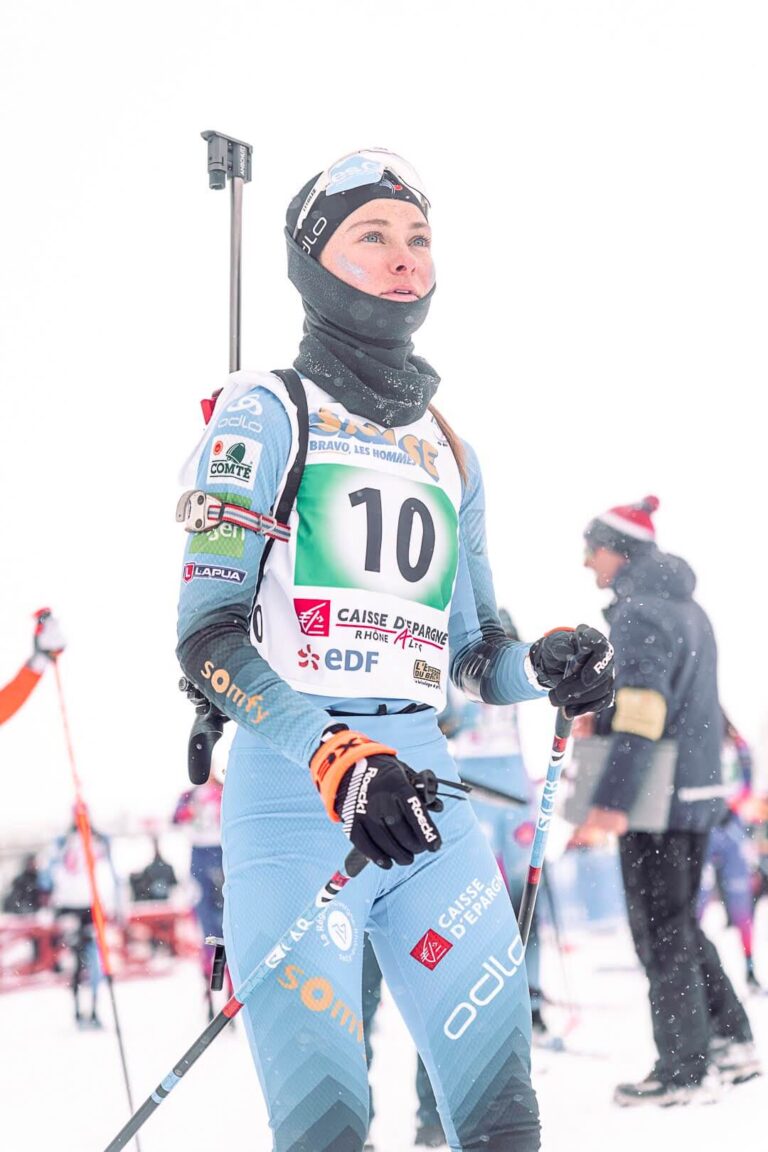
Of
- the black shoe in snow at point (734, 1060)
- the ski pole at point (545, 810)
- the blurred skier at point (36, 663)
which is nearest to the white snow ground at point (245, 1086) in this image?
the black shoe in snow at point (734, 1060)

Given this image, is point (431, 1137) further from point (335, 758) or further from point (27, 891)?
point (27, 891)

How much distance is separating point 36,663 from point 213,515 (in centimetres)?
238

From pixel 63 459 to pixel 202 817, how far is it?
8212 millimetres

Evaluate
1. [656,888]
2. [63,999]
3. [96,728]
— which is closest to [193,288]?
[96,728]

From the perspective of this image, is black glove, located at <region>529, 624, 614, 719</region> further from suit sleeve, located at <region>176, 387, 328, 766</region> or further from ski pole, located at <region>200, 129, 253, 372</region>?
ski pole, located at <region>200, 129, 253, 372</region>

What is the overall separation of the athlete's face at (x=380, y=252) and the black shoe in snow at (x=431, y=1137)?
2616mm

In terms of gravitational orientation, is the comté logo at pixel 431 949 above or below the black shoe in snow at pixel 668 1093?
above

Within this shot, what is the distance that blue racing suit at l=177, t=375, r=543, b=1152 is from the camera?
67.4 inches

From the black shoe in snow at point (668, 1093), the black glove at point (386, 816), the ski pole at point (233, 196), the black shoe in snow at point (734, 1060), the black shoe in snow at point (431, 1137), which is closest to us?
the black glove at point (386, 816)

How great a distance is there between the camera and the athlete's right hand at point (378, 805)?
1.57m

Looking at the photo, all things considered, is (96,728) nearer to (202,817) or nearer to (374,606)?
(202,817)

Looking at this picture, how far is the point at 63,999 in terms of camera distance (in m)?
7.68

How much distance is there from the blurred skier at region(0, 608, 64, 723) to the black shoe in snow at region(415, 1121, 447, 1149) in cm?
182

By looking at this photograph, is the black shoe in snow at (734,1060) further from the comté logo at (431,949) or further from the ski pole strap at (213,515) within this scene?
the ski pole strap at (213,515)
